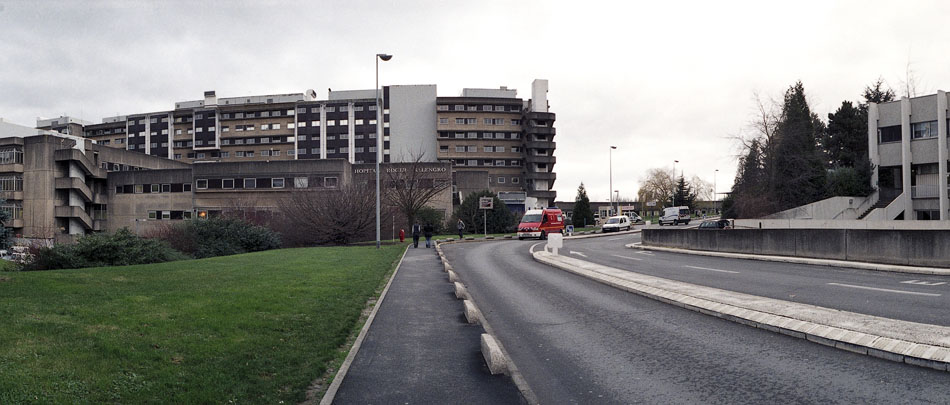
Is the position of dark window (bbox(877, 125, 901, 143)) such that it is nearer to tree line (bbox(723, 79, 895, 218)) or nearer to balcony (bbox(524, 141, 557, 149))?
tree line (bbox(723, 79, 895, 218))

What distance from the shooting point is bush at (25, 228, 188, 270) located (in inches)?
785

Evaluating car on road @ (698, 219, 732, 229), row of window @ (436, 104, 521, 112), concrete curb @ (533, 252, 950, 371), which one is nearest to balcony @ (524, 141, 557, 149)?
row of window @ (436, 104, 521, 112)

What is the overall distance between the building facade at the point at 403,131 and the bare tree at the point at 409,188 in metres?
32.7

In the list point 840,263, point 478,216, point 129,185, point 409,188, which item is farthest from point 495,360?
point 129,185

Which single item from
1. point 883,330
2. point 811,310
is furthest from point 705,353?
point 811,310

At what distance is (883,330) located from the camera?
7.34m

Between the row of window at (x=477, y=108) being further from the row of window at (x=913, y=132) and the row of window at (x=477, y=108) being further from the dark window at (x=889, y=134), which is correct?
the row of window at (x=913, y=132)

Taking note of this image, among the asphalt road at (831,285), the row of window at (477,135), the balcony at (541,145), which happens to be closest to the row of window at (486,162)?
the balcony at (541,145)

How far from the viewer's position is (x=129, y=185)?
63781mm

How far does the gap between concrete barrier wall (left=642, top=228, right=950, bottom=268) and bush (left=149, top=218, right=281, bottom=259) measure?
2440cm

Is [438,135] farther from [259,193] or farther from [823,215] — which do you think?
[823,215]

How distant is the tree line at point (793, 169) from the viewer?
4159cm

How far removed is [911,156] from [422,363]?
1753 inches

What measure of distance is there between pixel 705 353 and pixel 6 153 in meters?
77.5
